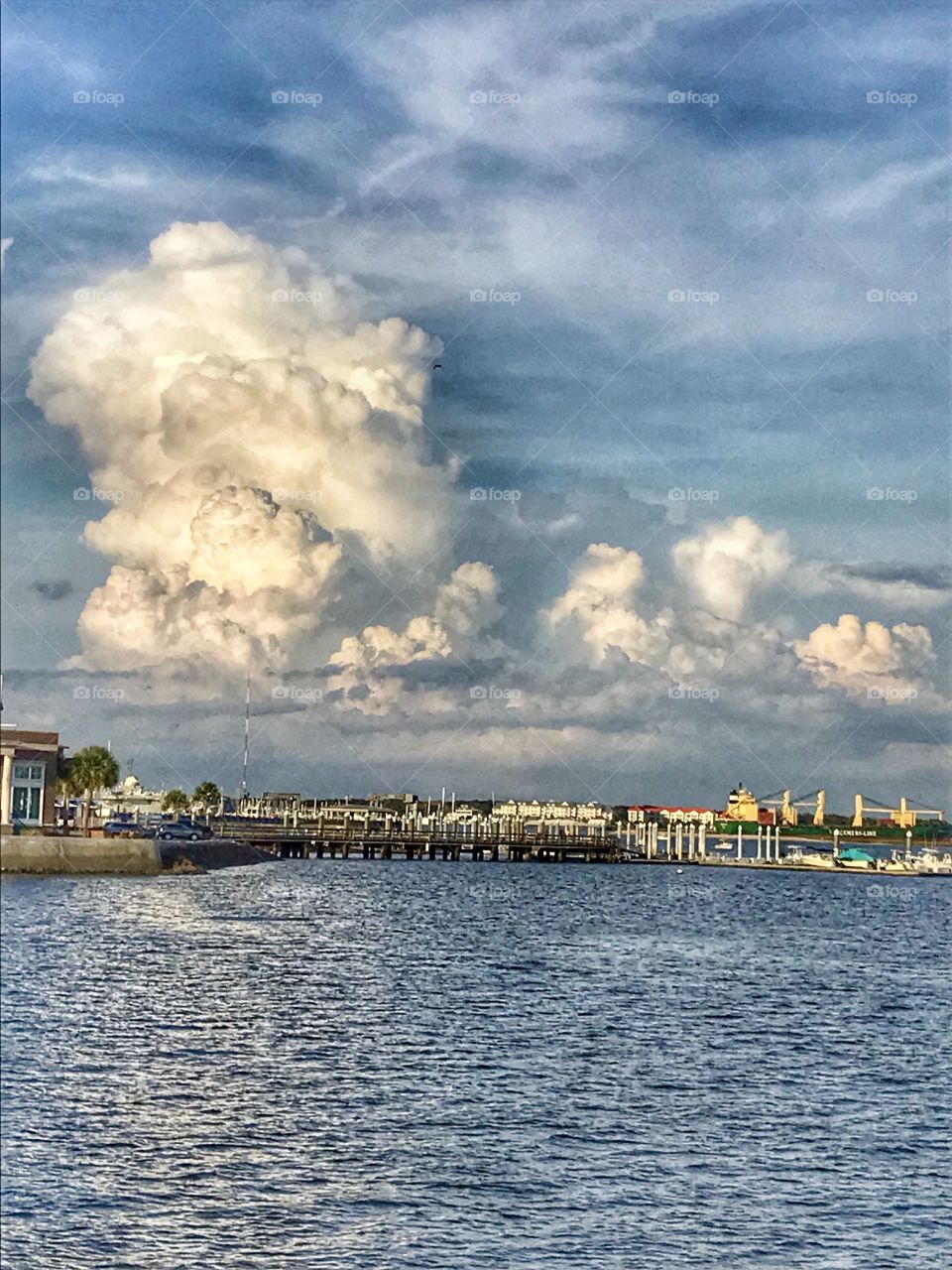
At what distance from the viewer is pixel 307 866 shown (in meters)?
116

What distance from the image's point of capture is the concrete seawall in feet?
238

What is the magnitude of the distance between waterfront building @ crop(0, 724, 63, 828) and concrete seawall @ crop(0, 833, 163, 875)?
2292 millimetres

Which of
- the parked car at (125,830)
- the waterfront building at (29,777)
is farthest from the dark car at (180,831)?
the waterfront building at (29,777)

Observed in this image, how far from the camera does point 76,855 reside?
3002 inches

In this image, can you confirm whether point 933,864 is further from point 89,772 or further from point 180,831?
point 89,772

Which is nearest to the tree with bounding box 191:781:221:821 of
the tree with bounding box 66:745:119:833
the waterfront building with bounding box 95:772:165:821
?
the waterfront building with bounding box 95:772:165:821

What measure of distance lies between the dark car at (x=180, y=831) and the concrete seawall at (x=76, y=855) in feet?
39.4

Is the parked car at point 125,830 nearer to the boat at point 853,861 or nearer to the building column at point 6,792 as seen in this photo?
the building column at point 6,792

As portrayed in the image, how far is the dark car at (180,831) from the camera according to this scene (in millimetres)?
100812

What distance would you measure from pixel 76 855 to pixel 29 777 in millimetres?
6780

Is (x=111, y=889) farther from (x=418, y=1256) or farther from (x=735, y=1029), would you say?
(x=418, y=1256)

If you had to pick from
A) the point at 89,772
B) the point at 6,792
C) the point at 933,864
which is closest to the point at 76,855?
the point at 6,792

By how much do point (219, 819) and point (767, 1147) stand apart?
119958 millimetres

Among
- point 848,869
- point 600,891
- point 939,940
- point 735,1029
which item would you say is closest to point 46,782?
point 600,891
